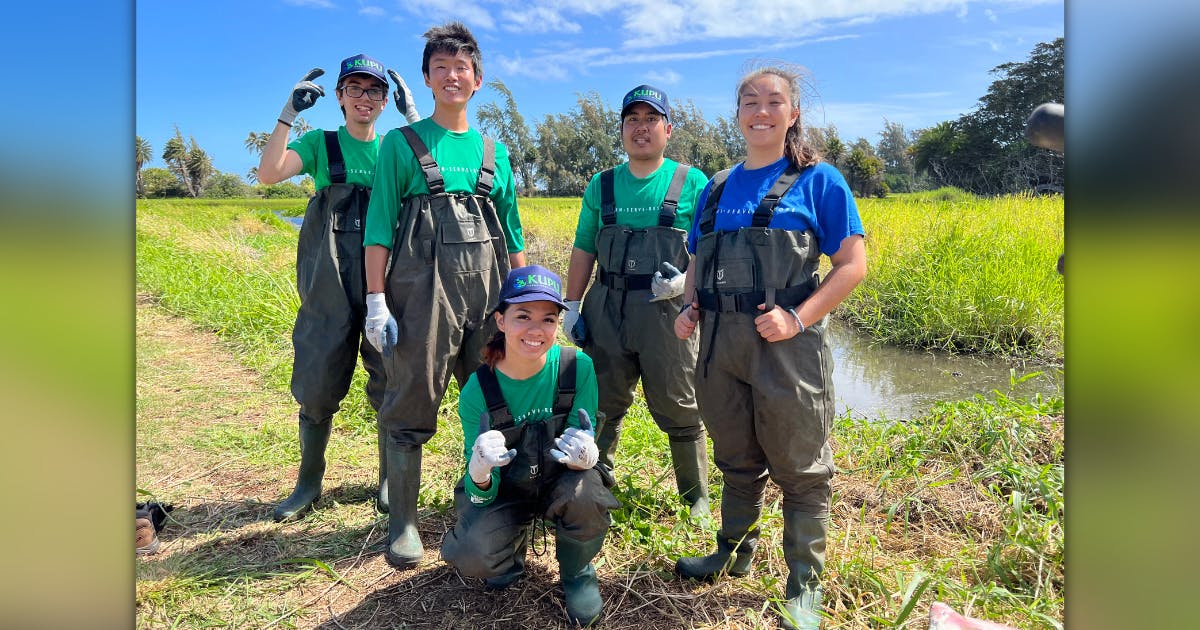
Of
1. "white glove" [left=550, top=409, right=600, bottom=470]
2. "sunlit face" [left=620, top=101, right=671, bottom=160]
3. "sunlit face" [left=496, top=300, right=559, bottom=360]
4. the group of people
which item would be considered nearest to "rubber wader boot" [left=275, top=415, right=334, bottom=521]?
the group of people

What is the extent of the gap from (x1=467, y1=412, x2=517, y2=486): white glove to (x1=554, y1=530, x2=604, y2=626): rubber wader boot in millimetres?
419

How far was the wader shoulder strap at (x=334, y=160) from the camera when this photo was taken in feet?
10.9

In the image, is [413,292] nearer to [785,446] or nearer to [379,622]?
[379,622]

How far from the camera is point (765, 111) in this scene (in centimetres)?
236

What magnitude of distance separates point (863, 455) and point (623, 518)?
5.19 ft

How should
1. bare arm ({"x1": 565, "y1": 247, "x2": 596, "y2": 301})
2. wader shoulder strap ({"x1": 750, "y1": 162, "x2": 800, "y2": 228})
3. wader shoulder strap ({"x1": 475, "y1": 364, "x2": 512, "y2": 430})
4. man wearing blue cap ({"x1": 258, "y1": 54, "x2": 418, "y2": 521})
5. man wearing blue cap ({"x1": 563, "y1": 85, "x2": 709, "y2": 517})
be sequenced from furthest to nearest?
bare arm ({"x1": 565, "y1": 247, "x2": 596, "y2": 301}), man wearing blue cap ({"x1": 258, "y1": 54, "x2": 418, "y2": 521}), man wearing blue cap ({"x1": 563, "y1": 85, "x2": 709, "y2": 517}), wader shoulder strap ({"x1": 475, "y1": 364, "x2": 512, "y2": 430}), wader shoulder strap ({"x1": 750, "y1": 162, "x2": 800, "y2": 228})

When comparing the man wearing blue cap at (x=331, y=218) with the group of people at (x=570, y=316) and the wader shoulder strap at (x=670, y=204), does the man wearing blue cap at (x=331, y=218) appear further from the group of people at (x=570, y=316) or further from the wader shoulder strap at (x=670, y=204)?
the wader shoulder strap at (x=670, y=204)

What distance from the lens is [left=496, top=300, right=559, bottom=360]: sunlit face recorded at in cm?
253

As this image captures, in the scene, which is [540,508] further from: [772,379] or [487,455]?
[772,379]

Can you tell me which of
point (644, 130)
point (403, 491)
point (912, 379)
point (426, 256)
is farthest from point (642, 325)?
point (912, 379)

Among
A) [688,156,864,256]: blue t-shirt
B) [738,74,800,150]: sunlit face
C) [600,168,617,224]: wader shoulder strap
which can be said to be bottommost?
[688,156,864,256]: blue t-shirt

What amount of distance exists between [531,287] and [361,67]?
154cm

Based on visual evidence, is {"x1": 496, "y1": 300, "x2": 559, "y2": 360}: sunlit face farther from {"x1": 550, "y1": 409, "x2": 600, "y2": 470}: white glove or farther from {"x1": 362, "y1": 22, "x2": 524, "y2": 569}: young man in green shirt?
{"x1": 362, "y1": 22, "x2": 524, "y2": 569}: young man in green shirt

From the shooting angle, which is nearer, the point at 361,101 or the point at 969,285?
the point at 361,101
